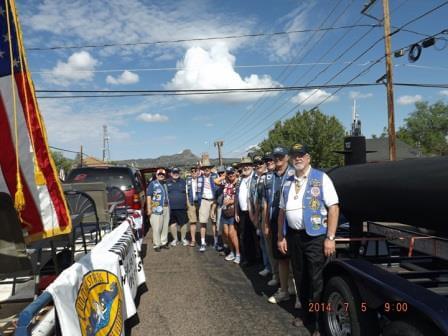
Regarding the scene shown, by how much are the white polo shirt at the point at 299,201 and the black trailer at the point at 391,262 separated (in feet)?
0.71

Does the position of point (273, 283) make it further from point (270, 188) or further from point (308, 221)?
point (308, 221)

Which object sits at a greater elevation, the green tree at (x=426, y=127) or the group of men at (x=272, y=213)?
the green tree at (x=426, y=127)

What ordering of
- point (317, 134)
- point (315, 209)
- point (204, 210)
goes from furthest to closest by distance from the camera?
point (317, 134) < point (204, 210) < point (315, 209)

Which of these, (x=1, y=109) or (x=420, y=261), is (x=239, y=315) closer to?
(x=420, y=261)

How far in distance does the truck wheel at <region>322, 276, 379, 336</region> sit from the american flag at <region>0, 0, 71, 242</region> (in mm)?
2280

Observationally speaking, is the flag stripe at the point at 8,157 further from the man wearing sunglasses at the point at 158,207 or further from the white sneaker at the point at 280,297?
the man wearing sunglasses at the point at 158,207

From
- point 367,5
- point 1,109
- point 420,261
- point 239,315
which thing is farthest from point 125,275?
point 367,5

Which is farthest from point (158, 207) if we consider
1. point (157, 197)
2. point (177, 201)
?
point (177, 201)

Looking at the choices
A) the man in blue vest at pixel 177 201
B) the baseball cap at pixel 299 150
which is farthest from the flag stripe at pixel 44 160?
the man in blue vest at pixel 177 201

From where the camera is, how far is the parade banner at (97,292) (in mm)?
2328

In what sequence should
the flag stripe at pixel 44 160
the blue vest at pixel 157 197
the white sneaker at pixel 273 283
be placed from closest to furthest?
1. the flag stripe at pixel 44 160
2. the white sneaker at pixel 273 283
3. the blue vest at pixel 157 197

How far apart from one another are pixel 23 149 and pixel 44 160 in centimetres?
15

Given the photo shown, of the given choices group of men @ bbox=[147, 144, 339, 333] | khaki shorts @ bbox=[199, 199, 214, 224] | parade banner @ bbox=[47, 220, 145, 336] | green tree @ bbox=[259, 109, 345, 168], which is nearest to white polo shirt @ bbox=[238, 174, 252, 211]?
group of men @ bbox=[147, 144, 339, 333]

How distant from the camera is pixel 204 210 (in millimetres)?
8547
